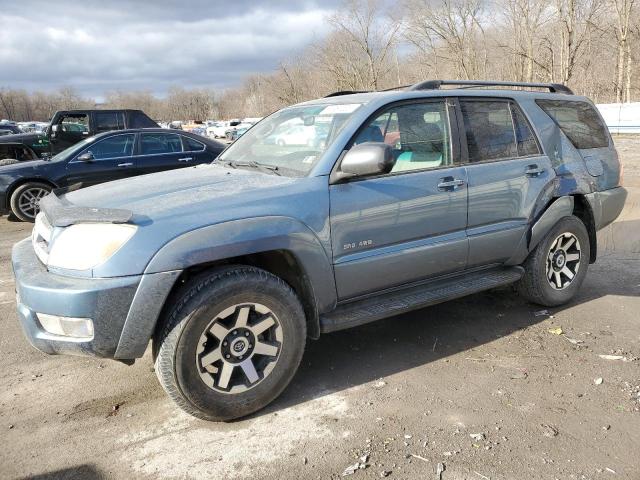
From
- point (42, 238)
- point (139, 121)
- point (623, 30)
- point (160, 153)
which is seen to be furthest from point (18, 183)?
point (623, 30)

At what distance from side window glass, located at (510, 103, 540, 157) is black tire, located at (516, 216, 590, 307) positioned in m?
0.67

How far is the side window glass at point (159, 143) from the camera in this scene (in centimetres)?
900

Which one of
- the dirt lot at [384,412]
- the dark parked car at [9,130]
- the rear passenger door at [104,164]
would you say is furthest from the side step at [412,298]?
the dark parked car at [9,130]

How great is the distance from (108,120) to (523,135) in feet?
31.8

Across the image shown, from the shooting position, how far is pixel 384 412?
10.0 ft

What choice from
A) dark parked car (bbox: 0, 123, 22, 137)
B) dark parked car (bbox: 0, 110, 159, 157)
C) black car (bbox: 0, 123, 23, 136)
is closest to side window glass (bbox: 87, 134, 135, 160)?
dark parked car (bbox: 0, 110, 159, 157)

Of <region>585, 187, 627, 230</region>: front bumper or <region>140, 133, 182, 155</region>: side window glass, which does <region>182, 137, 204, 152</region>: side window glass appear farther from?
<region>585, 187, 627, 230</region>: front bumper

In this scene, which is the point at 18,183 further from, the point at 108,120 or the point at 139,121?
the point at 139,121

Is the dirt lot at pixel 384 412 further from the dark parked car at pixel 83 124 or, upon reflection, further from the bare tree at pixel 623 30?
the bare tree at pixel 623 30

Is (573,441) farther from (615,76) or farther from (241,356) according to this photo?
(615,76)

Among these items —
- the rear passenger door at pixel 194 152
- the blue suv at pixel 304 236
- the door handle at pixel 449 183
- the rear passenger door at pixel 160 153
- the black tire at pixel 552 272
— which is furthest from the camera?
the rear passenger door at pixel 194 152

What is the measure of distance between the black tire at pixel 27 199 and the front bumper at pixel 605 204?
8021 millimetres

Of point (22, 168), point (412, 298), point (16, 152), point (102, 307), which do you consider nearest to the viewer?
point (102, 307)

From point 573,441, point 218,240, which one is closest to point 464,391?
point 573,441
